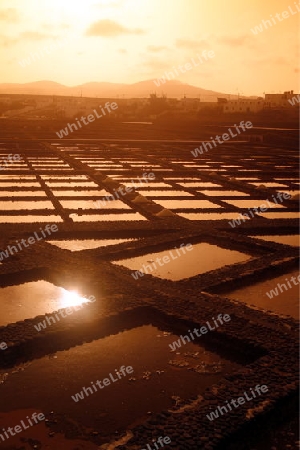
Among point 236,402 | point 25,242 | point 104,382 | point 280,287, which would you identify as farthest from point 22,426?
point 25,242

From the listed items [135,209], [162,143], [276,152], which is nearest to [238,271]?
[135,209]

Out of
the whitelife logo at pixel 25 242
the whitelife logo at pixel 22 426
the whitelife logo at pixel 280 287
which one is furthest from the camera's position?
the whitelife logo at pixel 25 242

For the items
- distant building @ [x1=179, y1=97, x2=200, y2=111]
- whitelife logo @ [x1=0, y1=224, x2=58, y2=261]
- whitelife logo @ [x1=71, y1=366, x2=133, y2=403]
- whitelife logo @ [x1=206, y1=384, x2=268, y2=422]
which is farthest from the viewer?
distant building @ [x1=179, y1=97, x2=200, y2=111]

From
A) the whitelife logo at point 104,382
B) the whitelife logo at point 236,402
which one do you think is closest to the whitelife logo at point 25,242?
the whitelife logo at point 104,382

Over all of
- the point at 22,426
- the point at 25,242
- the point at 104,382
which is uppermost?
the point at 25,242

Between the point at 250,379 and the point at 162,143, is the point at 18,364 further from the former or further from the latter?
the point at 162,143

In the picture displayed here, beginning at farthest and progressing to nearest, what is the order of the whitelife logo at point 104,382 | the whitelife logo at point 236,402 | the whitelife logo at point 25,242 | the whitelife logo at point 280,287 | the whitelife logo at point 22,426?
the whitelife logo at point 25,242
the whitelife logo at point 280,287
the whitelife logo at point 104,382
the whitelife logo at point 236,402
the whitelife logo at point 22,426

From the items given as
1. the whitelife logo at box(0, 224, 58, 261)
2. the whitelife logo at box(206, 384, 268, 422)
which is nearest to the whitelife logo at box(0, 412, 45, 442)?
the whitelife logo at box(206, 384, 268, 422)

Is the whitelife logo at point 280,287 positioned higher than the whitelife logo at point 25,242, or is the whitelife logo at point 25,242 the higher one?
the whitelife logo at point 25,242

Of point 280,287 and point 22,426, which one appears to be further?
point 280,287

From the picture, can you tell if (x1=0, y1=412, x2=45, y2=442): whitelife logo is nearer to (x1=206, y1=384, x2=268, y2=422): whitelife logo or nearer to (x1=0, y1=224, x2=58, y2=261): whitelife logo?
(x1=206, y1=384, x2=268, y2=422): whitelife logo

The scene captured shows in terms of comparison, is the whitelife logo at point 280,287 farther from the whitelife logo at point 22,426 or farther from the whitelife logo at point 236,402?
the whitelife logo at point 22,426

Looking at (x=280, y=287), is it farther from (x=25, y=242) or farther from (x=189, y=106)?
(x=189, y=106)
